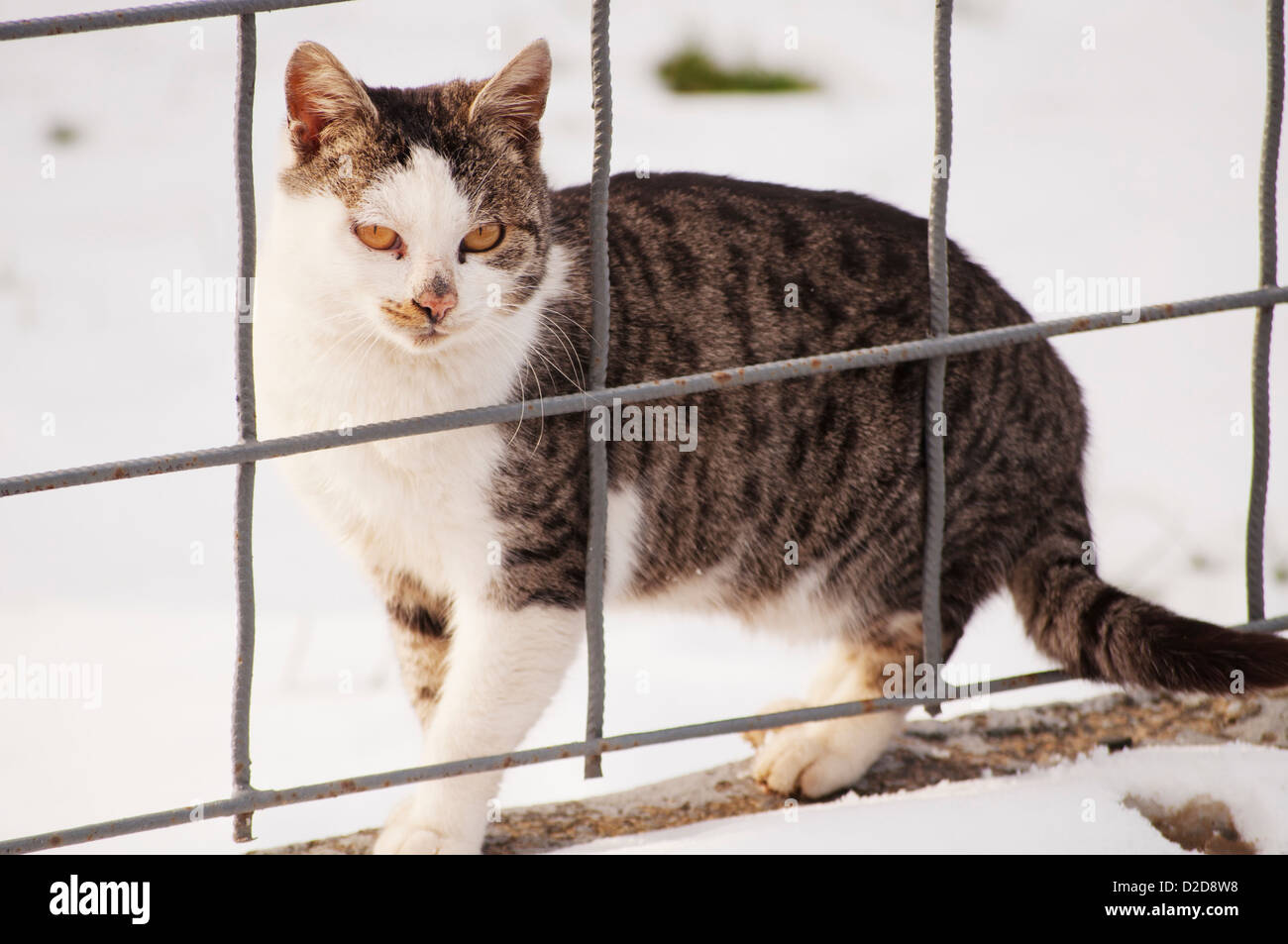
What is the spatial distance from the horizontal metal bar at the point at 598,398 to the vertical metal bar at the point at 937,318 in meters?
0.07

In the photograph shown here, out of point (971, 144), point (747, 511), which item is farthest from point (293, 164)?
point (971, 144)

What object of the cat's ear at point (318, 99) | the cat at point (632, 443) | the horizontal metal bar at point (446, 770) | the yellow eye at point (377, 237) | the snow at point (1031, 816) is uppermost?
the cat's ear at point (318, 99)

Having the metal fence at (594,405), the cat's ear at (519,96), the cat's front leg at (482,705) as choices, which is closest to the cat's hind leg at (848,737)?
the metal fence at (594,405)

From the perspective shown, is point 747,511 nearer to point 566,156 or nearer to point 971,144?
point 566,156

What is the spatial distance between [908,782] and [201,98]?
2.72 m

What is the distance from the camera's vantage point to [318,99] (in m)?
1.73

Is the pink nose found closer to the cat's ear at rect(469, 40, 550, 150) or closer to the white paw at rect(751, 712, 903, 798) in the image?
the cat's ear at rect(469, 40, 550, 150)

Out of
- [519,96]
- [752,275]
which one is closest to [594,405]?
[519,96]

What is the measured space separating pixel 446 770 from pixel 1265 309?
4.95ft

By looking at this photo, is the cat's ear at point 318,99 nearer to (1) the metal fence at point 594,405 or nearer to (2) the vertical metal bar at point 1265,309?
(1) the metal fence at point 594,405

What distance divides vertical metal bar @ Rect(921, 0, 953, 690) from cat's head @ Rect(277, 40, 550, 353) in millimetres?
571

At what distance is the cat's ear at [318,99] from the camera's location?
5.45 feet
